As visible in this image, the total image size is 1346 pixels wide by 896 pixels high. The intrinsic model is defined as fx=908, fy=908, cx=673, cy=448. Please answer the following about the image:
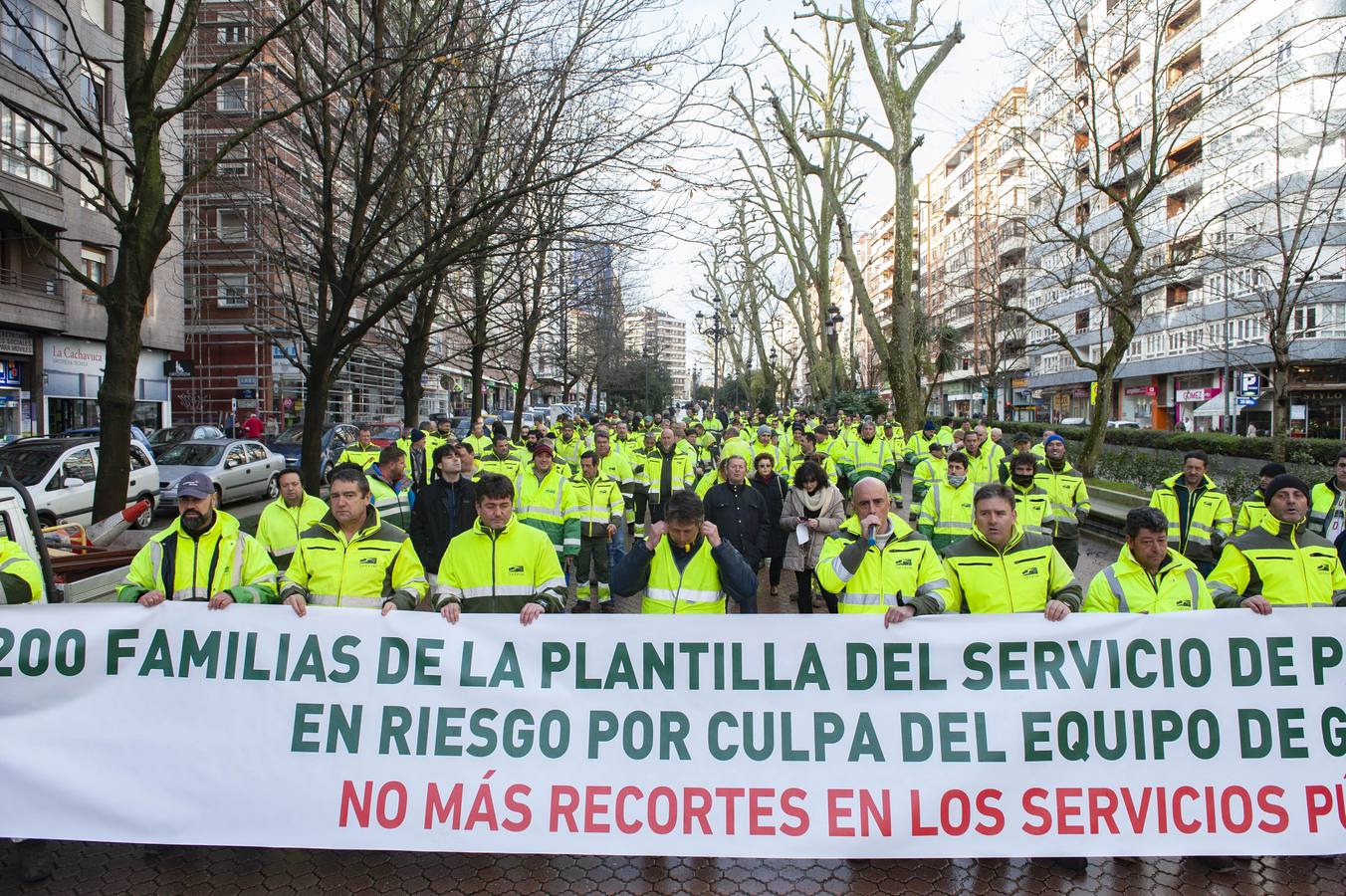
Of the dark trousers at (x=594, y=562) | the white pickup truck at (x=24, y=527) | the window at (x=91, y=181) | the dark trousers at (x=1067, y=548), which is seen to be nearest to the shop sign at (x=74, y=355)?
the window at (x=91, y=181)

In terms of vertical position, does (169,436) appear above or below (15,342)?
below

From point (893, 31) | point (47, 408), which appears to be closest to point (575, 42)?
point (893, 31)

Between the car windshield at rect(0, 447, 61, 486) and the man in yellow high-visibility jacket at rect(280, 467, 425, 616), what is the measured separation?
408 inches

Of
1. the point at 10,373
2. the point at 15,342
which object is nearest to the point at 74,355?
the point at 15,342

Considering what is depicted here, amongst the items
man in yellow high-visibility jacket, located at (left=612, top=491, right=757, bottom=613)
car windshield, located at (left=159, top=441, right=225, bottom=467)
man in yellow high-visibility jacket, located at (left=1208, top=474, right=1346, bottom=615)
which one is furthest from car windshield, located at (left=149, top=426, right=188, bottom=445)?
man in yellow high-visibility jacket, located at (left=1208, top=474, right=1346, bottom=615)

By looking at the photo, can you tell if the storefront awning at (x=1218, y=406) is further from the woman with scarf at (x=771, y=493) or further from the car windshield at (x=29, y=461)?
A: the car windshield at (x=29, y=461)

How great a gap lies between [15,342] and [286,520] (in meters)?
26.8

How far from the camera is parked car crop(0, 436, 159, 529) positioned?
488 inches

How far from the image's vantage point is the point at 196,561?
442cm

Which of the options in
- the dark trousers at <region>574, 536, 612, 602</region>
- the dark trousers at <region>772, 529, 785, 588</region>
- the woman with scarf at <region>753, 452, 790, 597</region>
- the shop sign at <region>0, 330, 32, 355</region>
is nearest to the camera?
the dark trousers at <region>574, 536, 612, 602</region>

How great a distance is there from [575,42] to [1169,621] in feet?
28.8

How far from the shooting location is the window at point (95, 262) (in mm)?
28406

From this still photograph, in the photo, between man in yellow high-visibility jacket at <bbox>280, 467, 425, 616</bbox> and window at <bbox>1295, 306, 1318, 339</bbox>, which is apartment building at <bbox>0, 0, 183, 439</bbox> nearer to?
man in yellow high-visibility jacket at <bbox>280, 467, 425, 616</bbox>

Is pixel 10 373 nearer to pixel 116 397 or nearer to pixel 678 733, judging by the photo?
pixel 116 397
